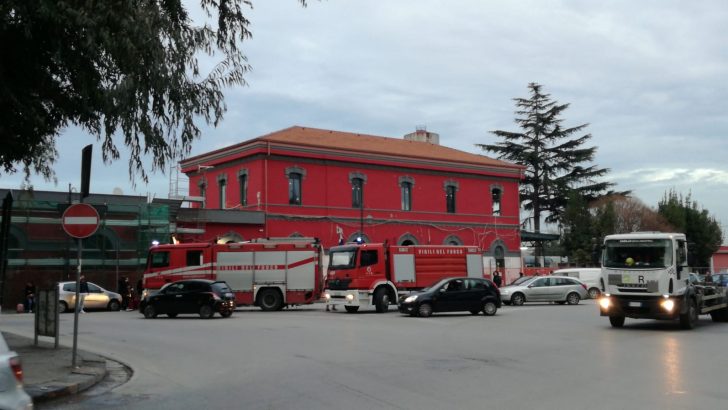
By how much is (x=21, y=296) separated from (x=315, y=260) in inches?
622

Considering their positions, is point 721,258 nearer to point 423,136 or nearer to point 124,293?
point 423,136

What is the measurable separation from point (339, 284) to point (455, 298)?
5312 mm

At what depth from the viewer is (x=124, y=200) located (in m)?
43.2

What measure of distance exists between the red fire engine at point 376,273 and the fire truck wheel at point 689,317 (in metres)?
12.3

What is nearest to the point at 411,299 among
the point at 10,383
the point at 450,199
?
the point at 10,383

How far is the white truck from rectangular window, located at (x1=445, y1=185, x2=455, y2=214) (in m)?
33.5

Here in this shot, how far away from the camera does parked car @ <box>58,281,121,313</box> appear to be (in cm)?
3256

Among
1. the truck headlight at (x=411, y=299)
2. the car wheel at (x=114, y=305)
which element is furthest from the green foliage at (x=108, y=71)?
the car wheel at (x=114, y=305)

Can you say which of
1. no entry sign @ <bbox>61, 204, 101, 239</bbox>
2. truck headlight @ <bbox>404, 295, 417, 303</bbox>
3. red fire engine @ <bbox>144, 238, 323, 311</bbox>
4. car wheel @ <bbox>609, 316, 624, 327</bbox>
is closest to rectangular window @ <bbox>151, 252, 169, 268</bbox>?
red fire engine @ <bbox>144, 238, 323, 311</bbox>

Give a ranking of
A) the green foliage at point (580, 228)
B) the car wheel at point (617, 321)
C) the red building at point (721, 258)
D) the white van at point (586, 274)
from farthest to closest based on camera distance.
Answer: the red building at point (721, 258), the green foliage at point (580, 228), the white van at point (586, 274), the car wheel at point (617, 321)

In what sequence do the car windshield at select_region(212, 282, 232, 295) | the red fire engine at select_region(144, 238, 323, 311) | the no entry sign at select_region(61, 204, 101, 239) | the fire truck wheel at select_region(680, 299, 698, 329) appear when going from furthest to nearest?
1. the red fire engine at select_region(144, 238, 323, 311)
2. the car windshield at select_region(212, 282, 232, 295)
3. the fire truck wheel at select_region(680, 299, 698, 329)
4. the no entry sign at select_region(61, 204, 101, 239)

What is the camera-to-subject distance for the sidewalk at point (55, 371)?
1031 centimetres

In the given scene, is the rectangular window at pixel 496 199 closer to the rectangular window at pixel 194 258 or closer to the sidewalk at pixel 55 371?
the rectangular window at pixel 194 258

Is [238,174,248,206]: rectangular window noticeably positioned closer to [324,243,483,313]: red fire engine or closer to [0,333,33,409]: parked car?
[324,243,483,313]: red fire engine
